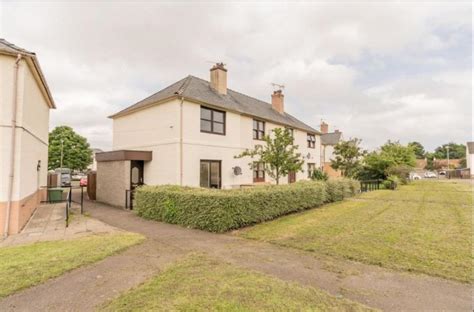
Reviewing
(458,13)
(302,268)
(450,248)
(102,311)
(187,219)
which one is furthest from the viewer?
(458,13)

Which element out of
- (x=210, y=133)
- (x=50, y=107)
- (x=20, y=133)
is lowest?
(x=20, y=133)

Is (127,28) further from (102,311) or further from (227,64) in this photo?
(102,311)

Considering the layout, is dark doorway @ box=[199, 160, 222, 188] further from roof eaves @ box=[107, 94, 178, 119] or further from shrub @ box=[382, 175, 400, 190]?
shrub @ box=[382, 175, 400, 190]

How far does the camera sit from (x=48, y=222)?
405 inches

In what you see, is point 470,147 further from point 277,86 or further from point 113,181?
point 113,181

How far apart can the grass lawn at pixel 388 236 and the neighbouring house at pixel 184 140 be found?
6.50 metres

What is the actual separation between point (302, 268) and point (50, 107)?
65.1ft

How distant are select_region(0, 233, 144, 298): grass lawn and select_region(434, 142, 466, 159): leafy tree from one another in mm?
120711

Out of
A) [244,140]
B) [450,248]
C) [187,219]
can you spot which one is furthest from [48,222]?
[450,248]

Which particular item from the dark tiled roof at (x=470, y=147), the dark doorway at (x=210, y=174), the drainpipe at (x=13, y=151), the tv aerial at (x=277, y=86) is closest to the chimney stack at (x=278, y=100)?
the tv aerial at (x=277, y=86)

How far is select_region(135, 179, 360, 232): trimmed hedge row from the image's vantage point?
355 inches

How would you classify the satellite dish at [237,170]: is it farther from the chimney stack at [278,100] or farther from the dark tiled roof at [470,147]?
the dark tiled roof at [470,147]

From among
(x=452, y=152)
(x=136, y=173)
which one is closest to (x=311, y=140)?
(x=136, y=173)

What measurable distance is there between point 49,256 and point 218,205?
15.8ft
